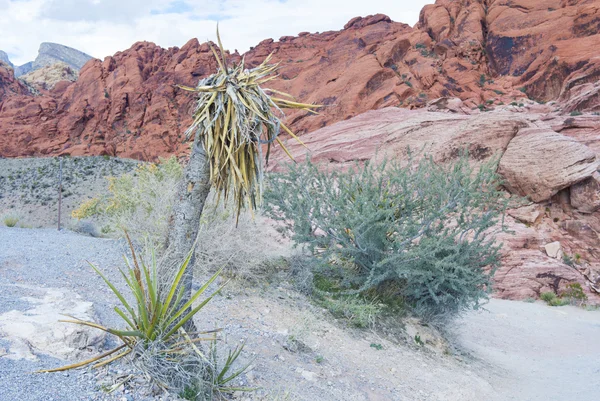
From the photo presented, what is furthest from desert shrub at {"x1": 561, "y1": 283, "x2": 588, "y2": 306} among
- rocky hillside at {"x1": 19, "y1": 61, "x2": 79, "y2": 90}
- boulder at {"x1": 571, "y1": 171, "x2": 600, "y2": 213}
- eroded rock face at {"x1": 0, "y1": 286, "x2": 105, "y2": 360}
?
rocky hillside at {"x1": 19, "y1": 61, "x2": 79, "y2": 90}

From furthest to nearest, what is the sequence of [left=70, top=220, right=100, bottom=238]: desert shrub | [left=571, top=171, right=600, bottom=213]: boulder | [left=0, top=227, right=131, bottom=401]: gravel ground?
[left=571, top=171, right=600, bottom=213]: boulder → [left=70, top=220, right=100, bottom=238]: desert shrub → [left=0, top=227, right=131, bottom=401]: gravel ground

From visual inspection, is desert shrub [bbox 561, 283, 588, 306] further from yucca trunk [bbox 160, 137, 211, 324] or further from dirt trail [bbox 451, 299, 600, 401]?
yucca trunk [bbox 160, 137, 211, 324]

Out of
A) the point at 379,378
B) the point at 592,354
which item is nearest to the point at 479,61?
the point at 592,354

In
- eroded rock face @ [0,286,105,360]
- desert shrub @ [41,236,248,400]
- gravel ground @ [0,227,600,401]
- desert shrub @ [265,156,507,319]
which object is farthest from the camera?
desert shrub @ [265,156,507,319]

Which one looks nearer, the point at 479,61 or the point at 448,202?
the point at 448,202

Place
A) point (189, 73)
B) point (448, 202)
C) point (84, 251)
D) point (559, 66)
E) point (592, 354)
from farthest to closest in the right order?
point (189, 73), point (559, 66), point (592, 354), point (448, 202), point (84, 251)

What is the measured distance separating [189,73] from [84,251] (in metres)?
56.2

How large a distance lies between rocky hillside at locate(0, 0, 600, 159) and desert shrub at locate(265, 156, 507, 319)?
700 cm

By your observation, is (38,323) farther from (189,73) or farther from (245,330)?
(189,73)

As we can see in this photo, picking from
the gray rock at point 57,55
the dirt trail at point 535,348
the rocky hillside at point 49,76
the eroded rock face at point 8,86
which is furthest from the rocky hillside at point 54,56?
the dirt trail at point 535,348

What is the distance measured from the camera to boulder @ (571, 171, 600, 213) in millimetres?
17344

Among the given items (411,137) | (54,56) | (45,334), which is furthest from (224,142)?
(54,56)

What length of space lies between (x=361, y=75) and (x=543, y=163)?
1057 inches

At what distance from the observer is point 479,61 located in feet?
133
